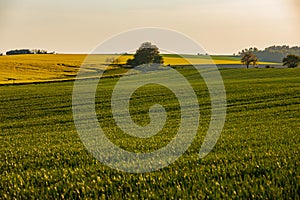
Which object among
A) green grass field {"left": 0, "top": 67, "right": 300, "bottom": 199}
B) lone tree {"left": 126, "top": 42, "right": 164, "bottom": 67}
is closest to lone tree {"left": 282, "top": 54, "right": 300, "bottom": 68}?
lone tree {"left": 126, "top": 42, "right": 164, "bottom": 67}

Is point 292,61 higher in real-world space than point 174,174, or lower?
lower

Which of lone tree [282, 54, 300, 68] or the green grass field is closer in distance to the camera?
the green grass field

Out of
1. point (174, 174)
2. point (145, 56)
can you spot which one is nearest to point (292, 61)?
point (145, 56)

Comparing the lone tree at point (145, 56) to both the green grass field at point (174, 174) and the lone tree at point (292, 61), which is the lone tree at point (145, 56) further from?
the green grass field at point (174, 174)

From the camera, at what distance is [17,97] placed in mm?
48312

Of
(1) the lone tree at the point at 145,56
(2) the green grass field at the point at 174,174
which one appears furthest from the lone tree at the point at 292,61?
(2) the green grass field at the point at 174,174

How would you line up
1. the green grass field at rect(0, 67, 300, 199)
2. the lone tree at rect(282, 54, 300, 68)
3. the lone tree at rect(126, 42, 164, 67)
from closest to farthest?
1. the green grass field at rect(0, 67, 300, 199)
2. the lone tree at rect(126, 42, 164, 67)
3. the lone tree at rect(282, 54, 300, 68)

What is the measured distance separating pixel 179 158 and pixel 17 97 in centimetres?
4198

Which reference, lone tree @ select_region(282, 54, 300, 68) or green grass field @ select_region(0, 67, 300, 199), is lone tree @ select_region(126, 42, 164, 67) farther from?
green grass field @ select_region(0, 67, 300, 199)

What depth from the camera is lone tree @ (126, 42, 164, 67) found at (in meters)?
115

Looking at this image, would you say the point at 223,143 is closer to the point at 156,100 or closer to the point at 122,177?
the point at 122,177

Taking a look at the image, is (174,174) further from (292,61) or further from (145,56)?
(292,61)

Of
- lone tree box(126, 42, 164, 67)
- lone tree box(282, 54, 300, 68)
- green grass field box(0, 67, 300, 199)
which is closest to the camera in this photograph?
green grass field box(0, 67, 300, 199)

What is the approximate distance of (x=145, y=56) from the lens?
116 m
